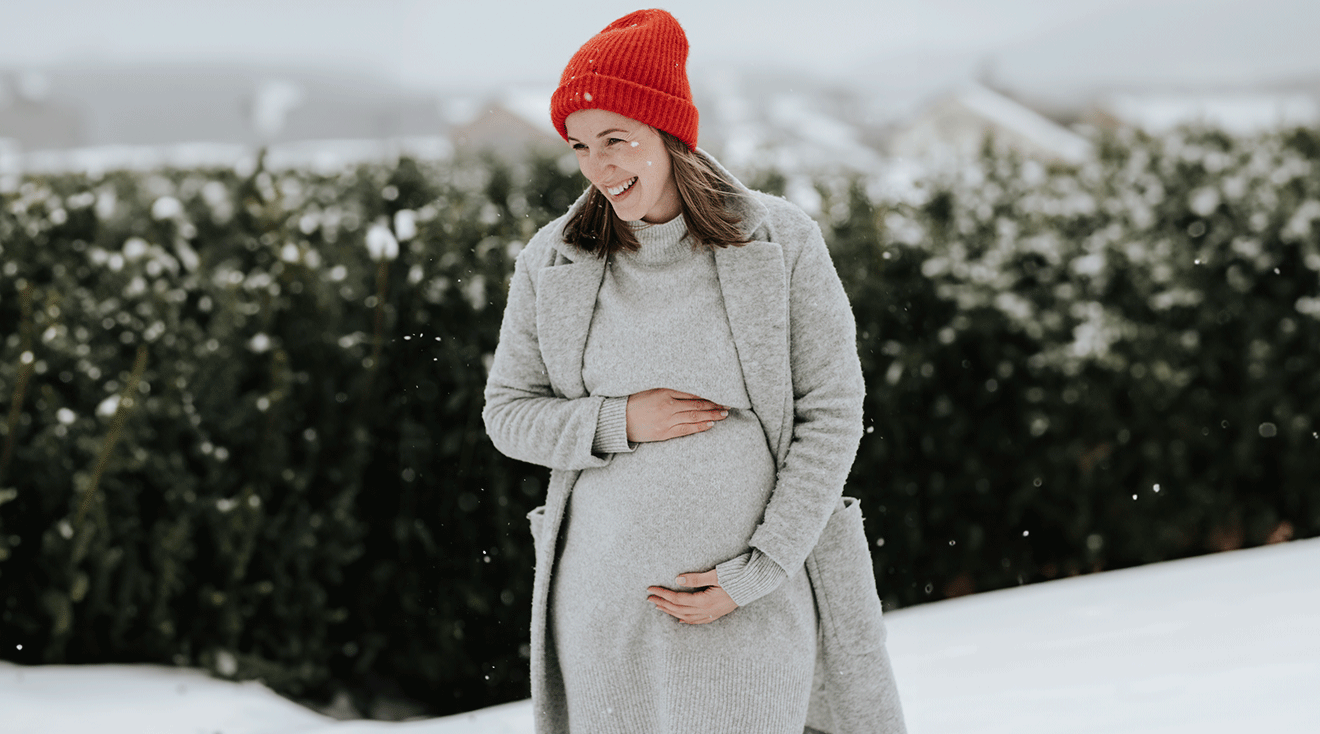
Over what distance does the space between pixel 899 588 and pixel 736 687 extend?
2071mm

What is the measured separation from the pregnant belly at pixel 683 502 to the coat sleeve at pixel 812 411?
5 cm

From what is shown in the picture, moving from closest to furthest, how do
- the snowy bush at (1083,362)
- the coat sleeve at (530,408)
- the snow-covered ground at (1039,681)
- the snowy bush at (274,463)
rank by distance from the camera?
the coat sleeve at (530,408)
the snow-covered ground at (1039,681)
the snowy bush at (274,463)
the snowy bush at (1083,362)

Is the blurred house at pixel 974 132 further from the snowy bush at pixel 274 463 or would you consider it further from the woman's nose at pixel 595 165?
the woman's nose at pixel 595 165

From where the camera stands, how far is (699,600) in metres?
1.70

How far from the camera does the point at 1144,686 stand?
2.83m

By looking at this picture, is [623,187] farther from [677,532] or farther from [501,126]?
[501,126]

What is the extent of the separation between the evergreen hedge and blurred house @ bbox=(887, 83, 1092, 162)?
0.25m

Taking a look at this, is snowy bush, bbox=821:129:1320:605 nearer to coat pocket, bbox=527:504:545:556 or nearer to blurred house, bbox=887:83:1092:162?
blurred house, bbox=887:83:1092:162

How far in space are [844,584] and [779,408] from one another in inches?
14.2

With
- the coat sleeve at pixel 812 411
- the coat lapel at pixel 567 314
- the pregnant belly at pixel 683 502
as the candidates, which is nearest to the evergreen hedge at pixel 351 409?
the coat lapel at pixel 567 314

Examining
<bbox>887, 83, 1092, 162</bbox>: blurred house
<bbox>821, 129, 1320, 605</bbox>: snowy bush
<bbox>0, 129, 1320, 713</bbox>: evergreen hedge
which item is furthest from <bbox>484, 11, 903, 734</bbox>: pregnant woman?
<bbox>887, 83, 1092, 162</bbox>: blurred house

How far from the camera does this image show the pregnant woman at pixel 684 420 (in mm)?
1708

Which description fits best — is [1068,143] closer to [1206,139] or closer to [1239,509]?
[1206,139]

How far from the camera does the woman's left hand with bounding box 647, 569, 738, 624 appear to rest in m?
1.70
